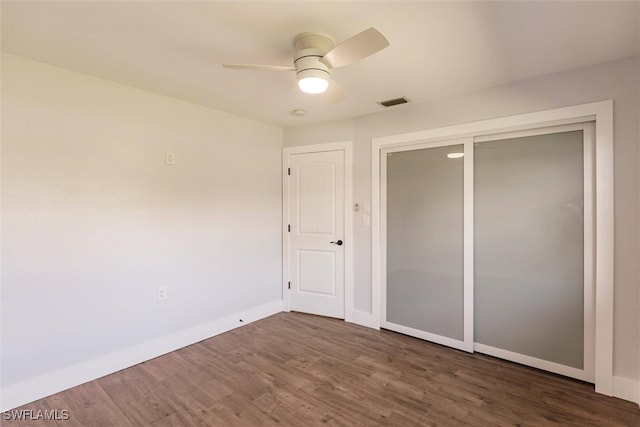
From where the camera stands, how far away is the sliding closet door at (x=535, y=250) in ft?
7.86

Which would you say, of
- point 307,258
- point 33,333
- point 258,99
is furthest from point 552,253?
point 33,333

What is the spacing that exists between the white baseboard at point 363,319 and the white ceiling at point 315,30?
236cm

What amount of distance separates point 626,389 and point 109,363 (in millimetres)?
3833

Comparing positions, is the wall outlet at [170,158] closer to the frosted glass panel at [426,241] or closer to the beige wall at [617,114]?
the frosted glass panel at [426,241]

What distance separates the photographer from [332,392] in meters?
2.26

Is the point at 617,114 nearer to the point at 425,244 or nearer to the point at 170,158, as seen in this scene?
the point at 425,244

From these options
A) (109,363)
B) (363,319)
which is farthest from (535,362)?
(109,363)

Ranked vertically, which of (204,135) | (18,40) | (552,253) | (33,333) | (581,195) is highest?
(18,40)

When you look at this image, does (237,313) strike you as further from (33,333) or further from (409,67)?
(409,67)

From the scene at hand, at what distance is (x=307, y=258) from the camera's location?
3.89 m

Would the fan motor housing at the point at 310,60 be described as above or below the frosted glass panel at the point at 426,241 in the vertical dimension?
above

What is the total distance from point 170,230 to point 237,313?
48.1 inches

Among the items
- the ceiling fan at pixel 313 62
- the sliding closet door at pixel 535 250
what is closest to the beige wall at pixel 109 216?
the ceiling fan at pixel 313 62

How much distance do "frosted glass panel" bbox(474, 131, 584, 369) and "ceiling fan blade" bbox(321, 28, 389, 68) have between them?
1739mm
